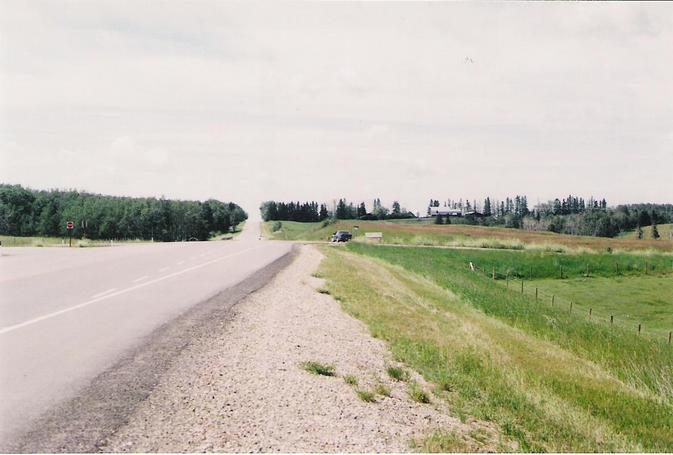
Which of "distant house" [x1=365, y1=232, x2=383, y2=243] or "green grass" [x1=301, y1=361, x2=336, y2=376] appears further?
"distant house" [x1=365, y1=232, x2=383, y2=243]

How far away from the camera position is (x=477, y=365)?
10.8 meters

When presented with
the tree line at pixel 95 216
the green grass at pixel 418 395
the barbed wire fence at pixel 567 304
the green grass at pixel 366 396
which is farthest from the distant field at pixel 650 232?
the green grass at pixel 366 396

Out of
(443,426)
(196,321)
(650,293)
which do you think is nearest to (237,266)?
(196,321)

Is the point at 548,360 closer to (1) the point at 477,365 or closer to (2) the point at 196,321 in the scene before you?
(1) the point at 477,365

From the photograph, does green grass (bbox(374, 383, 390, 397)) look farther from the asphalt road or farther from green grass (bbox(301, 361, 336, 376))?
the asphalt road

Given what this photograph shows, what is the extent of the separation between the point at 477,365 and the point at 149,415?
268 inches

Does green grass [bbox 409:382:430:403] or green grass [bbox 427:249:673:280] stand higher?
green grass [bbox 409:382:430:403]

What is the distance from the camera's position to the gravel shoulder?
5.45m

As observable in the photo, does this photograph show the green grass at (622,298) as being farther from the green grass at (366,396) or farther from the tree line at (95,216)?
the tree line at (95,216)

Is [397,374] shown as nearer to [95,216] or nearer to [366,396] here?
[366,396]

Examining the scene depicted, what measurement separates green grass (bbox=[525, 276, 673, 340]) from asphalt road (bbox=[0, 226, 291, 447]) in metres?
21.6

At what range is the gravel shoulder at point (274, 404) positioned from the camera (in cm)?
545

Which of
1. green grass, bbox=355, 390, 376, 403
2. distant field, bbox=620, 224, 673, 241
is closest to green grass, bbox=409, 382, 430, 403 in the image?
green grass, bbox=355, 390, 376, 403

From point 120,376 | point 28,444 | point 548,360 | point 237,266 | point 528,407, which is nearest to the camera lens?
point 28,444
